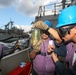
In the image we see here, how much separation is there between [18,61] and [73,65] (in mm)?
3454

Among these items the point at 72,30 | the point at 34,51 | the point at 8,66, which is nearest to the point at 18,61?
the point at 8,66

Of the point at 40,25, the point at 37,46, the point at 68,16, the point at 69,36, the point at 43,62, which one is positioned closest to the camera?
the point at 69,36

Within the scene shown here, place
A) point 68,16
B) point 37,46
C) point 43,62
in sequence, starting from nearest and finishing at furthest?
1. point 68,16
2. point 37,46
3. point 43,62

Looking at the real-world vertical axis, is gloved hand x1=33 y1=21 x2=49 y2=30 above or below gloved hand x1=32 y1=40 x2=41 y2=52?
above

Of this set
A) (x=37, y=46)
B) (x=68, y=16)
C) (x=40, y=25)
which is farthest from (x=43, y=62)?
(x=68, y=16)

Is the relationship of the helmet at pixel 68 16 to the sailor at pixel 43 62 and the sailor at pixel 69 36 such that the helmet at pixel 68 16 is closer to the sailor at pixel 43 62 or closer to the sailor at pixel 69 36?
the sailor at pixel 69 36

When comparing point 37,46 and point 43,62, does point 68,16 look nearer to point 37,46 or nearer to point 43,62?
point 37,46

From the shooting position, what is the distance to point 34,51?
2.92 metres

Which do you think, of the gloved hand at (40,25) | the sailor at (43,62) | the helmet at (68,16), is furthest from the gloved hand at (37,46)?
the helmet at (68,16)

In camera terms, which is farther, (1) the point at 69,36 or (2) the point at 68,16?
(2) the point at 68,16

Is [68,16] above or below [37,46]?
above

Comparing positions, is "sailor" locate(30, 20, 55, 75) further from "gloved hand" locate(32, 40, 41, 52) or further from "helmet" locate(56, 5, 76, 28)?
"helmet" locate(56, 5, 76, 28)

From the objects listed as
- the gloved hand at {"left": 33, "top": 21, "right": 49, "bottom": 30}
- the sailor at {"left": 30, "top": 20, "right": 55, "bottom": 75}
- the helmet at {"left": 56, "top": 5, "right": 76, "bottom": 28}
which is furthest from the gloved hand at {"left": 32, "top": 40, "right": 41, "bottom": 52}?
the helmet at {"left": 56, "top": 5, "right": 76, "bottom": 28}

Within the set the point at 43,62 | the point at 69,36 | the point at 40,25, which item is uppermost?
the point at 40,25
